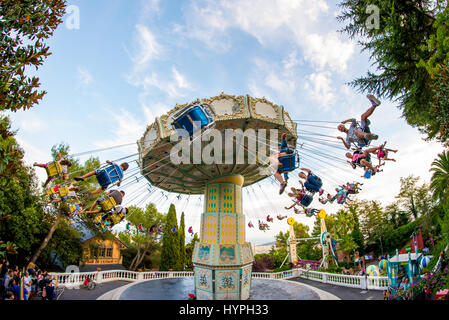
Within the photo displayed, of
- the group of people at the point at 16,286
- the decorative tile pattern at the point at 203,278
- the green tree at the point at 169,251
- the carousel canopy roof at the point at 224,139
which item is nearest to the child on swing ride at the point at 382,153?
the carousel canopy roof at the point at 224,139

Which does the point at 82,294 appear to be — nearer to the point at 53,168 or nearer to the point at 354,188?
the point at 53,168

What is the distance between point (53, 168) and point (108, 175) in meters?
1.32

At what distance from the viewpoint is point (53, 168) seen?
6.31 m

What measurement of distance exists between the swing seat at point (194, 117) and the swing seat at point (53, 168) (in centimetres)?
336

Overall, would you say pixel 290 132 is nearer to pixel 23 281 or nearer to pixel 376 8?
pixel 376 8

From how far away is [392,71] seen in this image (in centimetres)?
949

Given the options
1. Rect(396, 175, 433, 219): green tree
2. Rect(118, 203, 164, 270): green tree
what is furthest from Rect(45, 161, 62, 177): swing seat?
Rect(396, 175, 433, 219): green tree

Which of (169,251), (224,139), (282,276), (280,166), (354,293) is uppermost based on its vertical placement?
(224,139)

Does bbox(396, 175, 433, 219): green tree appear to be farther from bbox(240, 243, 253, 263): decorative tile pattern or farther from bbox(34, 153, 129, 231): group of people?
bbox(34, 153, 129, 231): group of people

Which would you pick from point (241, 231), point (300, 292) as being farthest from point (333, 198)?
point (300, 292)

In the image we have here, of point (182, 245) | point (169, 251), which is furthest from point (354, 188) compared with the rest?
point (182, 245)

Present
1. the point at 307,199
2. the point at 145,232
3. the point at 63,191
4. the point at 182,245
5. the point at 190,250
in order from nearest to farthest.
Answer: the point at 63,191
the point at 307,199
the point at 182,245
the point at 145,232
the point at 190,250

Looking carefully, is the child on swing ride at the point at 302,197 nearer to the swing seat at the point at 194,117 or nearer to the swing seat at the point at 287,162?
the swing seat at the point at 287,162

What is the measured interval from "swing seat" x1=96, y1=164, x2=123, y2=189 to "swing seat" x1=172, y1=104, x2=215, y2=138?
2.29 m
